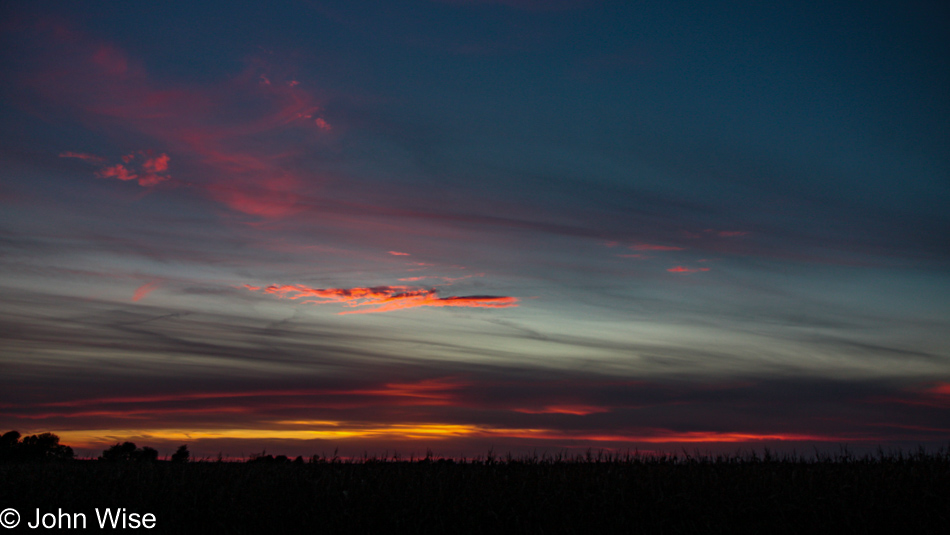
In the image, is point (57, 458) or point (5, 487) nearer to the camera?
point (5, 487)

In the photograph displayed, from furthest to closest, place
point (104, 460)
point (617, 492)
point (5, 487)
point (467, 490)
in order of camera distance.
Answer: point (104, 460) < point (5, 487) < point (467, 490) < point (617, 492)

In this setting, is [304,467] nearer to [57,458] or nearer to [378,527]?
[378,527]

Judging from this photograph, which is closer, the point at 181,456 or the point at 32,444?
the point at 181,456

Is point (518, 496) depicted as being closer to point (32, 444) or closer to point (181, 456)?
point (181, 456)

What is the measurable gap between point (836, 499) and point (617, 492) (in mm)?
5950

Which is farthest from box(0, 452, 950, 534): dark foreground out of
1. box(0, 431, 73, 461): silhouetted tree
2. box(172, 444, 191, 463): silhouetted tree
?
box(0, 431, 73, 461): silhouetted tree

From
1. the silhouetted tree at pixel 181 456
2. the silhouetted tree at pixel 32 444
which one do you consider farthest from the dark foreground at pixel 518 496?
the silhouetted tree at pixel 32 444

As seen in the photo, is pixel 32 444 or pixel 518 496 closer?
pixel 518 496

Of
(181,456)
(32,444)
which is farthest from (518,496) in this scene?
(32,444)

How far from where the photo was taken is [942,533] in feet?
55.5

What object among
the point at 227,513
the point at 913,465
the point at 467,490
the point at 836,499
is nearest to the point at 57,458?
the point at 227,513

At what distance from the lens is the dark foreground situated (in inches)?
701

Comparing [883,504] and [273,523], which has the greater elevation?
[883,504]

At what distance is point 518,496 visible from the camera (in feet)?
64.9
